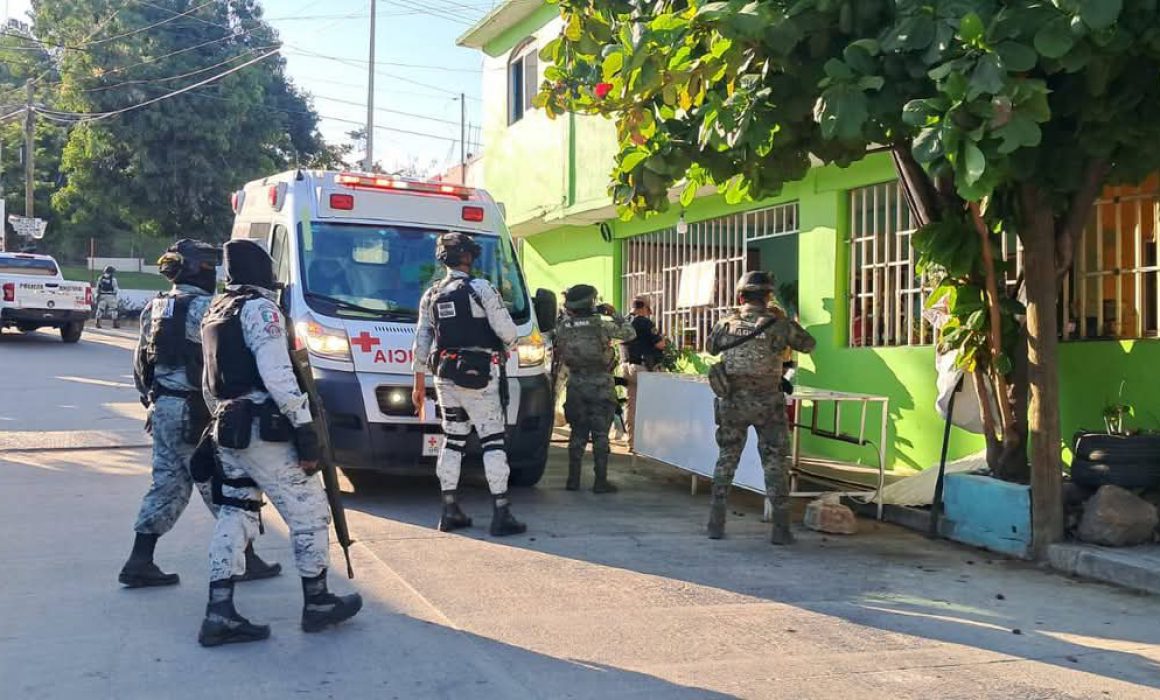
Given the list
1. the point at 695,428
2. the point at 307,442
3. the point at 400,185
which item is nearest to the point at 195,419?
the point at 307,442

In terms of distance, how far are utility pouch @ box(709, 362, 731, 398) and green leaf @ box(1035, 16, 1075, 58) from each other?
273 centimetres

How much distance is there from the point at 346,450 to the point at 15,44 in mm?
41467

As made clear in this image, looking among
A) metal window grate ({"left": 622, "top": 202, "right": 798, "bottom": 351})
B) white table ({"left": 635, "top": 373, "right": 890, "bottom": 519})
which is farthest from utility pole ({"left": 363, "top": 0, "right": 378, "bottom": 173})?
white table ({"left": 635, "top": 373, "right": 890, "bottom": 519})

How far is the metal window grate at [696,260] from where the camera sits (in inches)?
434

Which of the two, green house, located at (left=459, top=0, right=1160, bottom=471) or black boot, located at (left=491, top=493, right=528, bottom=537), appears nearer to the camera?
black boot, located at (left=491, top=493, right=528, bottom=537)

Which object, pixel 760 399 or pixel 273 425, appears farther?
pixel 760 399

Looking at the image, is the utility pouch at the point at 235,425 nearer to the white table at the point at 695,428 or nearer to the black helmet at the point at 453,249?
the black helmet at the point at 453,249

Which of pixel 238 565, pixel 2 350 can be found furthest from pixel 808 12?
pixel 2 350

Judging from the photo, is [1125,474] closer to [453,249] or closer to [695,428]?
[695,428]

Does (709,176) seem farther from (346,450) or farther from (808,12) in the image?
(346,450)

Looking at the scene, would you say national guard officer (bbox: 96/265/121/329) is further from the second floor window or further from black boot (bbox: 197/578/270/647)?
black boot (bbox: 197/578/270/647)

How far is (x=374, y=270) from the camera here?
25.5 ft

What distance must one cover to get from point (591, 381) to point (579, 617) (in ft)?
12.1

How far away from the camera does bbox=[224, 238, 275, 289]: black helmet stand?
4.51 meters
